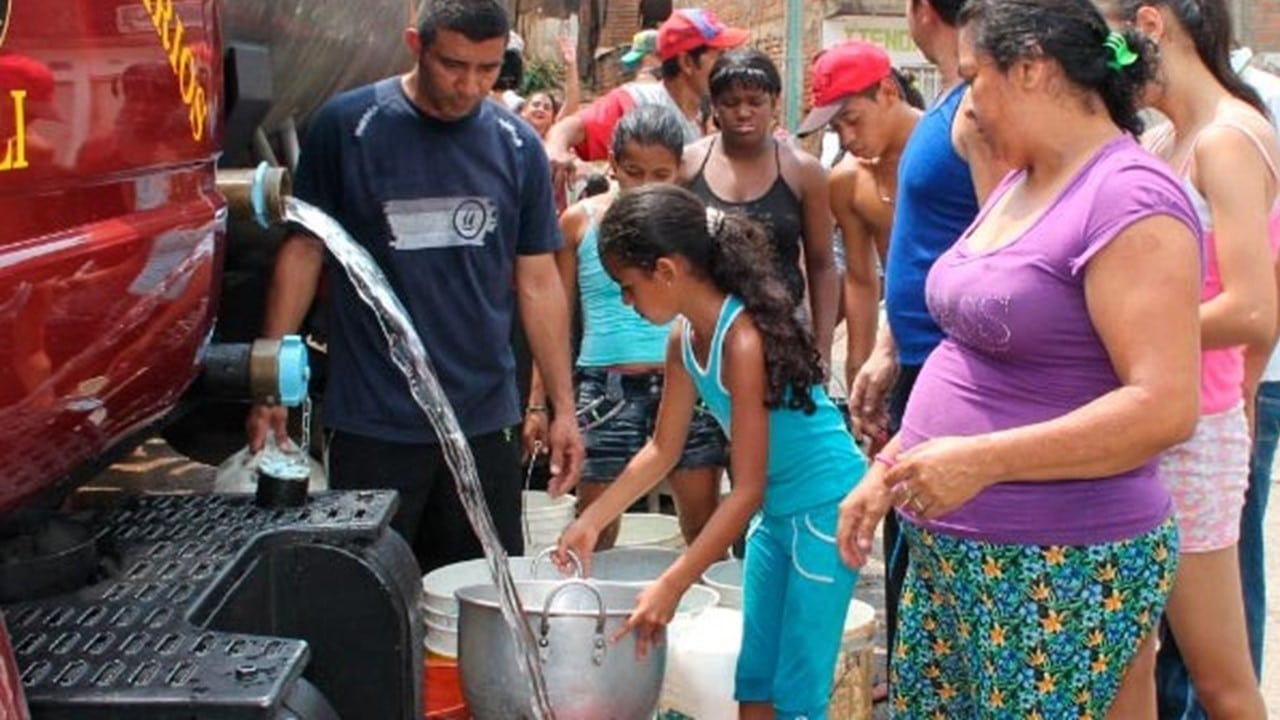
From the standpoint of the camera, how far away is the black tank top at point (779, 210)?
222 inches

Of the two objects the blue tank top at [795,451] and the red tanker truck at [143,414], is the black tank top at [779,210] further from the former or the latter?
the red tanker truck at [143,414]

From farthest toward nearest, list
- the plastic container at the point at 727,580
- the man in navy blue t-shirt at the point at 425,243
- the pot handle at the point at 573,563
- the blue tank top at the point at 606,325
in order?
the blue tank top at the point at 606,325
the plastic container at the point at 727,580
the man in navy blue t-shirt at the point at 425,243
the pot handle at the point at 573,563

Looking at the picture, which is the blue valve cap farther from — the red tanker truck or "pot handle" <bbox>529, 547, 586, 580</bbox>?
"pot handle" <bbox>529, 547, 586, 580</bbox>

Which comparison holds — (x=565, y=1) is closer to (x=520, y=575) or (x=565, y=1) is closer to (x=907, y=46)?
(x=520, y=575)

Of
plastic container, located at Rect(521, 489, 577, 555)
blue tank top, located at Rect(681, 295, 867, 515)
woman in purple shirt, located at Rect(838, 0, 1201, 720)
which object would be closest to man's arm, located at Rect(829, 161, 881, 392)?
plastic container, located at Rect(521, 489, 577, 555)

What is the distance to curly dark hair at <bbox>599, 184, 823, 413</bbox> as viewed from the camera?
3760mm

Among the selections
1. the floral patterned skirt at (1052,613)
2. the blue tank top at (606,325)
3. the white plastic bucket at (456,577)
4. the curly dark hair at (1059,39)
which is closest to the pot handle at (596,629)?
the white plastic bucket at (456,577)

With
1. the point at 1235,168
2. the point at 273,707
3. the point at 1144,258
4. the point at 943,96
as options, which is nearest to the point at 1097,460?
the point at 1144,258

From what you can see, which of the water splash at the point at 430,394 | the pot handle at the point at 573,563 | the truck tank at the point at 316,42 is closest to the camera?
the water splash at the point at 430,394

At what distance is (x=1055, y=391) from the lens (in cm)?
279

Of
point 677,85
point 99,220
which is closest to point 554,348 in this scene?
point 99,220

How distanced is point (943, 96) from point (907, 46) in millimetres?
15048

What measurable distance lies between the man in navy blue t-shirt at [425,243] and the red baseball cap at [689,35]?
8.40ft

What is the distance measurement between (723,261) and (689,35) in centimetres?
310
